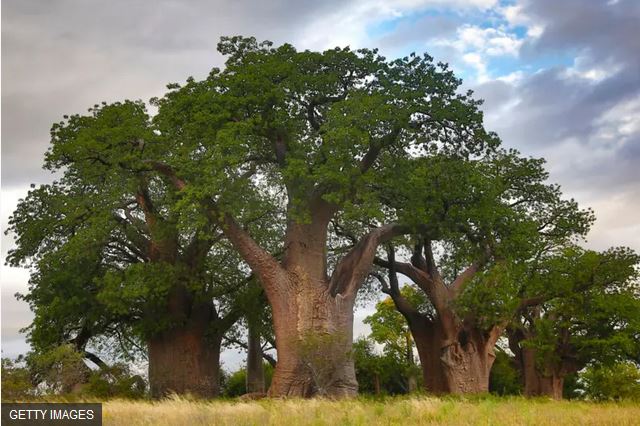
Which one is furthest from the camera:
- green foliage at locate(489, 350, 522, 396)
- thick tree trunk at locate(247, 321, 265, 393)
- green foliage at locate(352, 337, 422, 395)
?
green foliage at locate(352, 337, 422, 395)

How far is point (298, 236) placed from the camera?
31672 mm

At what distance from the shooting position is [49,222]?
35.6 meters

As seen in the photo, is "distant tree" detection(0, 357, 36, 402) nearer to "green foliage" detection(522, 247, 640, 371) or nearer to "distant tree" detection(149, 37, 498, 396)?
"distant tree" detection(149, 37, 498, 396)

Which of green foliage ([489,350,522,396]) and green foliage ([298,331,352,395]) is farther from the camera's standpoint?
green foliage ([489,350,522,396])

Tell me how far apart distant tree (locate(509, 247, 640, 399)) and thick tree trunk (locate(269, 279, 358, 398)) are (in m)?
12.2

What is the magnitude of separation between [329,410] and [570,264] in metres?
23.2

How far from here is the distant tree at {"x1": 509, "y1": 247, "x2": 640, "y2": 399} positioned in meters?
38.5

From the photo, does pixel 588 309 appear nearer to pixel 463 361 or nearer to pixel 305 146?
pixel 463 361

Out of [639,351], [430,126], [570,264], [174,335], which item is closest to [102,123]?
[174,335]

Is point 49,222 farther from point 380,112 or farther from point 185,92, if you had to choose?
point 380,112

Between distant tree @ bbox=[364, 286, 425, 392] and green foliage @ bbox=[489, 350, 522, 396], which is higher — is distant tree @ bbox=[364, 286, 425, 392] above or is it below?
above

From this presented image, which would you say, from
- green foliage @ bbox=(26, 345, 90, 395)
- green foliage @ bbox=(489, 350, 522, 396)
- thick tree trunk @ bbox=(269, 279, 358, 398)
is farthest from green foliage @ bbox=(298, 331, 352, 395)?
green foliage @ bbox=(489, 350, 522, 396)

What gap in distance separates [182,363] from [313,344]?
478 inches

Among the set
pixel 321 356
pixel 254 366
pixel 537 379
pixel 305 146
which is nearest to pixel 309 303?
pixel 321 356
